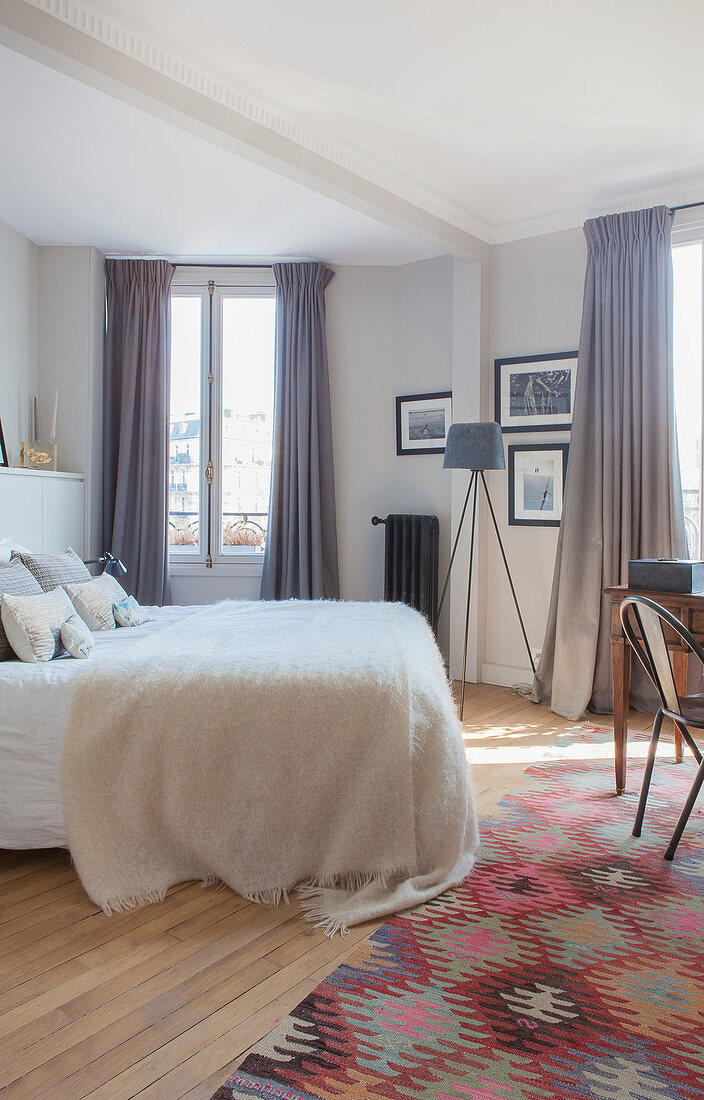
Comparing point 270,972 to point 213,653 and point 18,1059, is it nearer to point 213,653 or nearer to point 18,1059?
point 18,1059

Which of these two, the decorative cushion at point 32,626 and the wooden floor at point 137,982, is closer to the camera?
the wooden floor at point 137,982

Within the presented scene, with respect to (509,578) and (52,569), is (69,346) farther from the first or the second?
(509,578)

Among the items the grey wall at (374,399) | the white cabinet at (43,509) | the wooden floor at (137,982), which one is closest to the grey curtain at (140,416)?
the white cabinet at (43,509)

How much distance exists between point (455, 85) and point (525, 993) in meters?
3.11

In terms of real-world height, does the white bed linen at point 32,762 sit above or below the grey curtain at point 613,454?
below

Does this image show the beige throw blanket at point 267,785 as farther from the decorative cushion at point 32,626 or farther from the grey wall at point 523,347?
the grey wall at point 523,347

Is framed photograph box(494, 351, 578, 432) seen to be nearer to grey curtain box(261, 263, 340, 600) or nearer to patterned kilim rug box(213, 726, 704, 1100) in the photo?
grey curtain box(261, 263, 340, 600)

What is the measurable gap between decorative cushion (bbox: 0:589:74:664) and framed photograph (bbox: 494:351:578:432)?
2.88 metres

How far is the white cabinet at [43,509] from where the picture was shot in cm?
375

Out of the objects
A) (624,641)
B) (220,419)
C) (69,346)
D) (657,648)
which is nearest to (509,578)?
(624,641)

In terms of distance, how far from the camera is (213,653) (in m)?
2.38

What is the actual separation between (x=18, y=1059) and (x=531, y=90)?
3526mm

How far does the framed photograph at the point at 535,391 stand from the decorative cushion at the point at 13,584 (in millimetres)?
2839

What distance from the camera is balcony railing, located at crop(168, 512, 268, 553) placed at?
505cm
